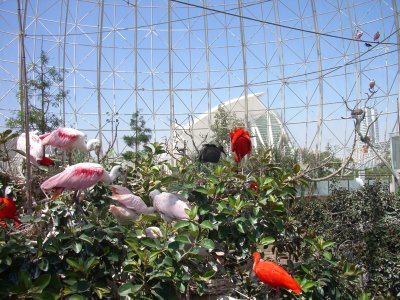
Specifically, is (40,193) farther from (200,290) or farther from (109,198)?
(200,290)

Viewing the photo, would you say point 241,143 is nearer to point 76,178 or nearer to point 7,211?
point 76,178

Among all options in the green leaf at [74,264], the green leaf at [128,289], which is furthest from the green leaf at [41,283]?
the green leaf at [128,289]

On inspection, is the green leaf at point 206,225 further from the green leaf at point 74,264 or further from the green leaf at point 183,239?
the green leaf at point 74,264

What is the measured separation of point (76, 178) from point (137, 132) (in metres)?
15.6

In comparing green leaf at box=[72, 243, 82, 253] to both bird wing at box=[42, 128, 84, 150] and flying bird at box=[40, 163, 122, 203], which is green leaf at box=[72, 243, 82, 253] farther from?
bird wing at box=[42, 128, 84, 150]

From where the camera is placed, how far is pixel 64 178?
2135 millimetres

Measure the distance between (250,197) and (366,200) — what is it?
2.13 m

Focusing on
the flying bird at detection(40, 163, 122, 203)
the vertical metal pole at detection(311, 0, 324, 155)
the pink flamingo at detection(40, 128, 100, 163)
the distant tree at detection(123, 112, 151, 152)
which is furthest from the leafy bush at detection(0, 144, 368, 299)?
the vertical metal pole at detection(311, 0, 324, 155)

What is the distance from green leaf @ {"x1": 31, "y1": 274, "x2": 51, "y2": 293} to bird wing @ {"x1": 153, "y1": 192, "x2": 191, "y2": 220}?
68 centimetres

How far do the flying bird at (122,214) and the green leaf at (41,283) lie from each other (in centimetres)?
57

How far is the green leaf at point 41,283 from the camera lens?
1.82 meters

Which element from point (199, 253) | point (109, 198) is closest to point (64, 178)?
point (109, 198)

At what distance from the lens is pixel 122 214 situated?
2383 millimetres

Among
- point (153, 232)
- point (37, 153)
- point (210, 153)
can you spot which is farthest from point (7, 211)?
point (210, 153)
